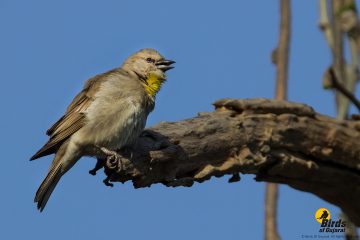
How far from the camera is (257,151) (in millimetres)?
5434

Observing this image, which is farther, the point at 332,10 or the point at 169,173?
the point at 169,173

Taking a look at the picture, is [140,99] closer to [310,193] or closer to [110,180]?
[110,180]

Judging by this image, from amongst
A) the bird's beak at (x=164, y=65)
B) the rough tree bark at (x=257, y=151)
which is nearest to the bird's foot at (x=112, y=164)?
Result: the rough tree bark at (x=257, y=151)

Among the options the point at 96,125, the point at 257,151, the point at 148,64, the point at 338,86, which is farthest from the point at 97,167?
the point at 338,86

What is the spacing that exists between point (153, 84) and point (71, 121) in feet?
3.56

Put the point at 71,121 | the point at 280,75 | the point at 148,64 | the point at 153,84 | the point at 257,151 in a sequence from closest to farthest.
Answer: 1. the point at 280,75
2. the point at 257,151
3. the point at 71,121
4. the point at 153,84
5. the point at 148,64

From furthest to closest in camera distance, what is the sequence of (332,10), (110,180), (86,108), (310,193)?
1. (86,108)
2. (310,193)
3. (110,180)
4. (332,10)

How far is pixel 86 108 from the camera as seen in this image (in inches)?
244

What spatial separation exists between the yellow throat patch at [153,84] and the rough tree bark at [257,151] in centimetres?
104

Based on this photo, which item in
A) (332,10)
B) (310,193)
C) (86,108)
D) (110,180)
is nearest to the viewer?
(332,10)

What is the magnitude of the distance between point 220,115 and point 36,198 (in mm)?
1927

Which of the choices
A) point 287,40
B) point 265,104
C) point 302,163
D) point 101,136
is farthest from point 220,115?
point 287,40

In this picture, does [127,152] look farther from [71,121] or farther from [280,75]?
[280,75]

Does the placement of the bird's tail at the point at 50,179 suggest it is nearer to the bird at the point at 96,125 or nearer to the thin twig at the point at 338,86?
the bird at the point at 96,125
